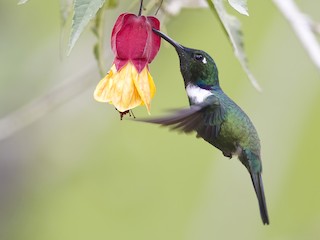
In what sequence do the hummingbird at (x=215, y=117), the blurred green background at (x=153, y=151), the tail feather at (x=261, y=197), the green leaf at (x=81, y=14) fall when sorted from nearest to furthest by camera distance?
the green leaf at (x=81, y=14) → the hummingbird at (x=215, y=117) → the tail feather at (x=261, y=197) → the blurred green background at (x=153, y=151)

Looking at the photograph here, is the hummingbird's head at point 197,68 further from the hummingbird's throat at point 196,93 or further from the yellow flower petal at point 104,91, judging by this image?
the yellow flower petal at point 104,91

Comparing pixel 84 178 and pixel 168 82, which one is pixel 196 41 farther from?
pixel 84 178

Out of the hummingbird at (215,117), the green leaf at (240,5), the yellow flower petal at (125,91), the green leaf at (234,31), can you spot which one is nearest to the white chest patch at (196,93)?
the hummingbird at (215,117)

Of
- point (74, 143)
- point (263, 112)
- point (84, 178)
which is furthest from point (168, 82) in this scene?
point (263, 112)

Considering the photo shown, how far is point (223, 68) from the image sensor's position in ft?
17.2

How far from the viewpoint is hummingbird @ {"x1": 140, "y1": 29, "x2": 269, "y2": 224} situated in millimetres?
1987

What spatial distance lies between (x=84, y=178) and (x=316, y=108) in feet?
5.10

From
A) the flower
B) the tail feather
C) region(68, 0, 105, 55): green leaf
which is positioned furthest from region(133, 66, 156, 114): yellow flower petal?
the tail feather

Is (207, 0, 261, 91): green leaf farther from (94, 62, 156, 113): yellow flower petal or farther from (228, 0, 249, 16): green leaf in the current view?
(94, 62, 156, 113): yellow flower petal

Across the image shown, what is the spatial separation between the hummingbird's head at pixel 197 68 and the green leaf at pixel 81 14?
0.55 m

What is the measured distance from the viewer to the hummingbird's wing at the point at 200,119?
5.69 ft

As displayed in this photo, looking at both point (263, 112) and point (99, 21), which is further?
point (263, 112)

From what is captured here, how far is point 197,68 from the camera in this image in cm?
204

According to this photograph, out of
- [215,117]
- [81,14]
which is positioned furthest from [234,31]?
[81,14]
